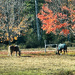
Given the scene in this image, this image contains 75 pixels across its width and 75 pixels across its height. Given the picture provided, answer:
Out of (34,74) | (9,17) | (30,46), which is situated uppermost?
(9,17)

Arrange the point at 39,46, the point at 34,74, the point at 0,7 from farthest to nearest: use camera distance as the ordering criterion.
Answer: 1. the point at 39,46
2. the point at 0,7
3. the point at 34,74

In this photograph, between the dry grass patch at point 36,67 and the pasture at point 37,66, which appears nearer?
the pasture at point 37,66

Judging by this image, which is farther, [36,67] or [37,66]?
[37,66]

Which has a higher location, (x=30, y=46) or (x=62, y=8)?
(x=62, y=8)

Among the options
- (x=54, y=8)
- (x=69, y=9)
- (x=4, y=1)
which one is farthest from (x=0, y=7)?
(x=69, y=9)

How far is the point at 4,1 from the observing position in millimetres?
37094

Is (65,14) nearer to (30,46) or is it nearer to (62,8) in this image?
(62,8)

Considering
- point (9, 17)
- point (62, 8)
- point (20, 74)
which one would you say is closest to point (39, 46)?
point (9, 17)

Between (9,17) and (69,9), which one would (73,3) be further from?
(9,17)

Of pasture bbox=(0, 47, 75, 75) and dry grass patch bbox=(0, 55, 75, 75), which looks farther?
dry grass patch bbox=(0, 55, 75, 75)

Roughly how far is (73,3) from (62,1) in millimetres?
1864

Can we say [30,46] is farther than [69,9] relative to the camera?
Yes

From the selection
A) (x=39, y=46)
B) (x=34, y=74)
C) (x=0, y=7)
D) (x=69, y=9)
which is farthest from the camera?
(x=39, y=46)

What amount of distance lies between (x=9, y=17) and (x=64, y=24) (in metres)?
8.32
